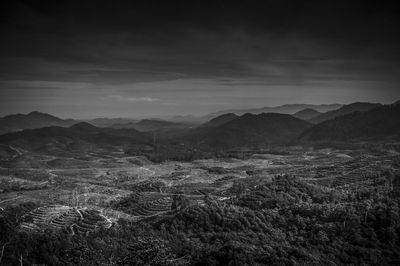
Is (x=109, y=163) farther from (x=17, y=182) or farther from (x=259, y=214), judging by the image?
(x=259, y=214)

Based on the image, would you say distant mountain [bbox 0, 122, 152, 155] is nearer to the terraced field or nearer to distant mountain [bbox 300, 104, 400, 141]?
distant mountain [bbox 300, 104, 400, 141]

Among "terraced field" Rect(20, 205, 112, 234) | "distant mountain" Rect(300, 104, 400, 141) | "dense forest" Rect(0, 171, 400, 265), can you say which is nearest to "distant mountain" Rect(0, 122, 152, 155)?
"distant mountain" Rect(300, 104, 400, 141)

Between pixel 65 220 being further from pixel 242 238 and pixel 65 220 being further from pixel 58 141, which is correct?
pixel 58 141

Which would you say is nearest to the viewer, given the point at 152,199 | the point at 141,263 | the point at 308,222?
the point at 141,263

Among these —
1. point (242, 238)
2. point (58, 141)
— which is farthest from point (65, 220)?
point (58, 141)

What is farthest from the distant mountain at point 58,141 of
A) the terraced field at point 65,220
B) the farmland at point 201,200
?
the terraced field at point 65,220

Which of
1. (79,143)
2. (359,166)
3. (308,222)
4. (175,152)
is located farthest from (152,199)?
(79,143)

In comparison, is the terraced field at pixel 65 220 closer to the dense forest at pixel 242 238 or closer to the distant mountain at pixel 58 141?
the dense forest at pixel 242 238
